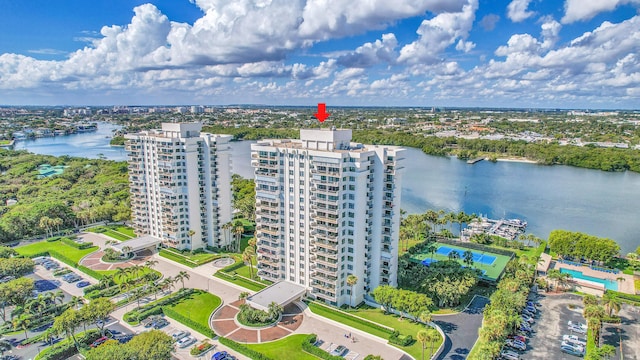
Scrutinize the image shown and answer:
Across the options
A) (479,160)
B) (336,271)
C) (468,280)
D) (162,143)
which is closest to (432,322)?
(468,280)

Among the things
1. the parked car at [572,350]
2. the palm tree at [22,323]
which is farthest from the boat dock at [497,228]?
the palm tree at [22,323]

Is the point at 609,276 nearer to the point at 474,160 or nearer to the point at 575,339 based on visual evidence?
the point at 575,339

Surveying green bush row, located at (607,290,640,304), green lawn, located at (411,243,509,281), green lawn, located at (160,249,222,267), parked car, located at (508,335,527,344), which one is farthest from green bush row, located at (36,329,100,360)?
green bush row, located at (607,290,640,304)

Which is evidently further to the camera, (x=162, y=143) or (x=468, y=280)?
(x=162, y=143)

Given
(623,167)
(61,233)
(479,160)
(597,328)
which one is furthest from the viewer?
(479,160)

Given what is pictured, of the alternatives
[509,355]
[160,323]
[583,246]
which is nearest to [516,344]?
[509,355]

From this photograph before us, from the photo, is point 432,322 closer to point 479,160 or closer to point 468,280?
point 468,280
